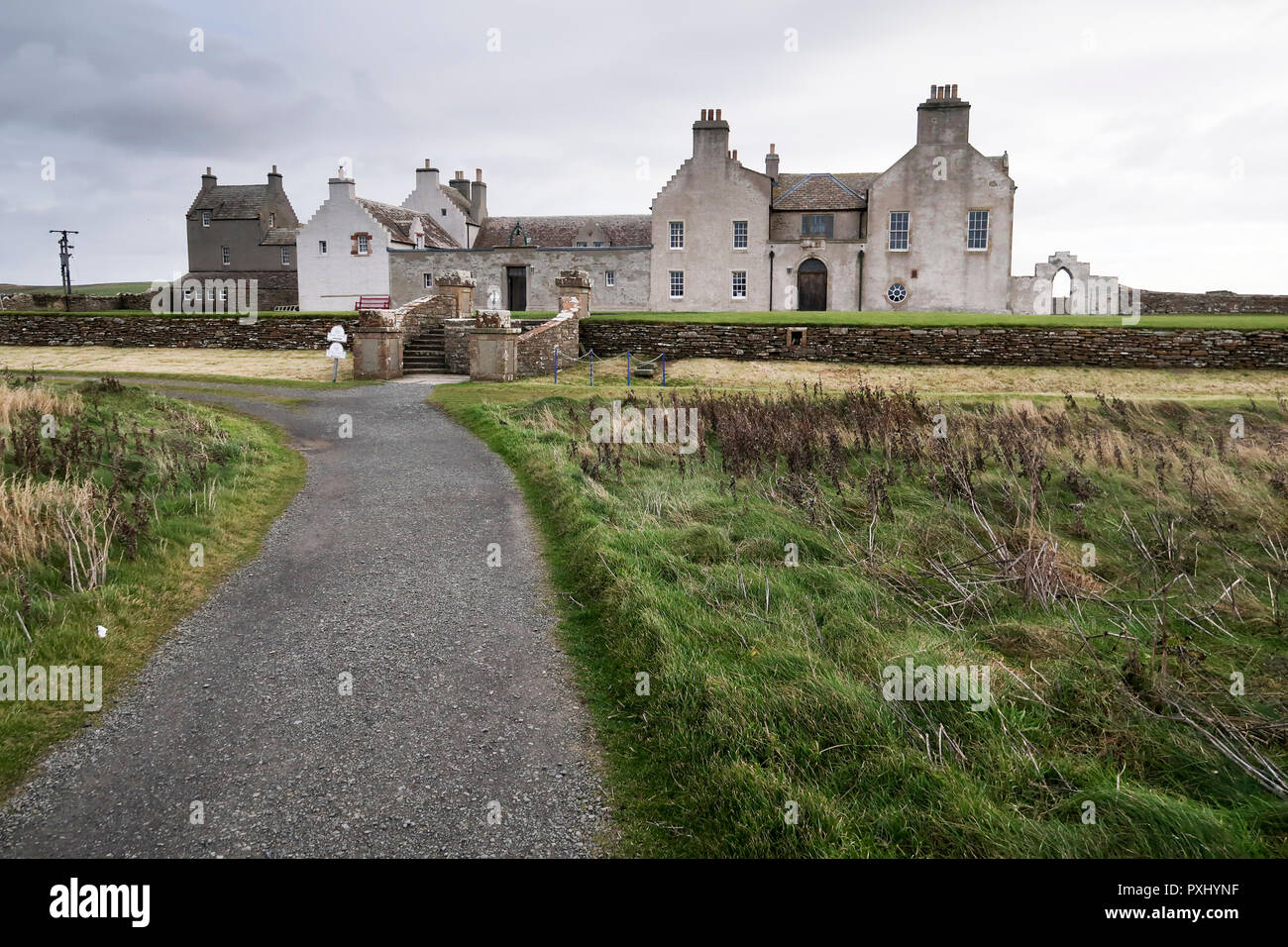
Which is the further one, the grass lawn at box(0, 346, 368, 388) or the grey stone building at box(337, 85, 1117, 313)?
the grey stone building at box(337, 85, 1117, 313)

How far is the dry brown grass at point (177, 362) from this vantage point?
27109 mm

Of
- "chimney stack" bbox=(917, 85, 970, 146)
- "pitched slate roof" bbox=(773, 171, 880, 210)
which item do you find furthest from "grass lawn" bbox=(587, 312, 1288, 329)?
"chimney stack" bbox=(917, 85, 970, 146)

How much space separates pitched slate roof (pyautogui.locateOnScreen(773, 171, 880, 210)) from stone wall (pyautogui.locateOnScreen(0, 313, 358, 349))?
2142cm

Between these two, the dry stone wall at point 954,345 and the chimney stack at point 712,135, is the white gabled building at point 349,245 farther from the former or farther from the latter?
the dry stone wall at point 954,345

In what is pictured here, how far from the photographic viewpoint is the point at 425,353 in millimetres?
26734

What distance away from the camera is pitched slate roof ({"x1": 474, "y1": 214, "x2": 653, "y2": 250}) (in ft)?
152

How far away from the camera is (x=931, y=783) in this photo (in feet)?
14.6

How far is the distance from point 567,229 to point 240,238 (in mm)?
29316

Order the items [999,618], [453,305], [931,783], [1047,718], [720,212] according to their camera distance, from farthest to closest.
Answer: [720,212] → [453,305] → [999,618] → [1047,718] → [931,783]

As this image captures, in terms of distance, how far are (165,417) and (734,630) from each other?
12816mm

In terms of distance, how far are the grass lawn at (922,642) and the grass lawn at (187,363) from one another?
1518cm

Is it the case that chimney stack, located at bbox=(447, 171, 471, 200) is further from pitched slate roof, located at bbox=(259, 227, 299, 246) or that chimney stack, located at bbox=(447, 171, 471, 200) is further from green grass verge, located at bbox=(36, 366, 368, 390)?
green grass verge, located at bbox=(36, 366, 368, 390)
